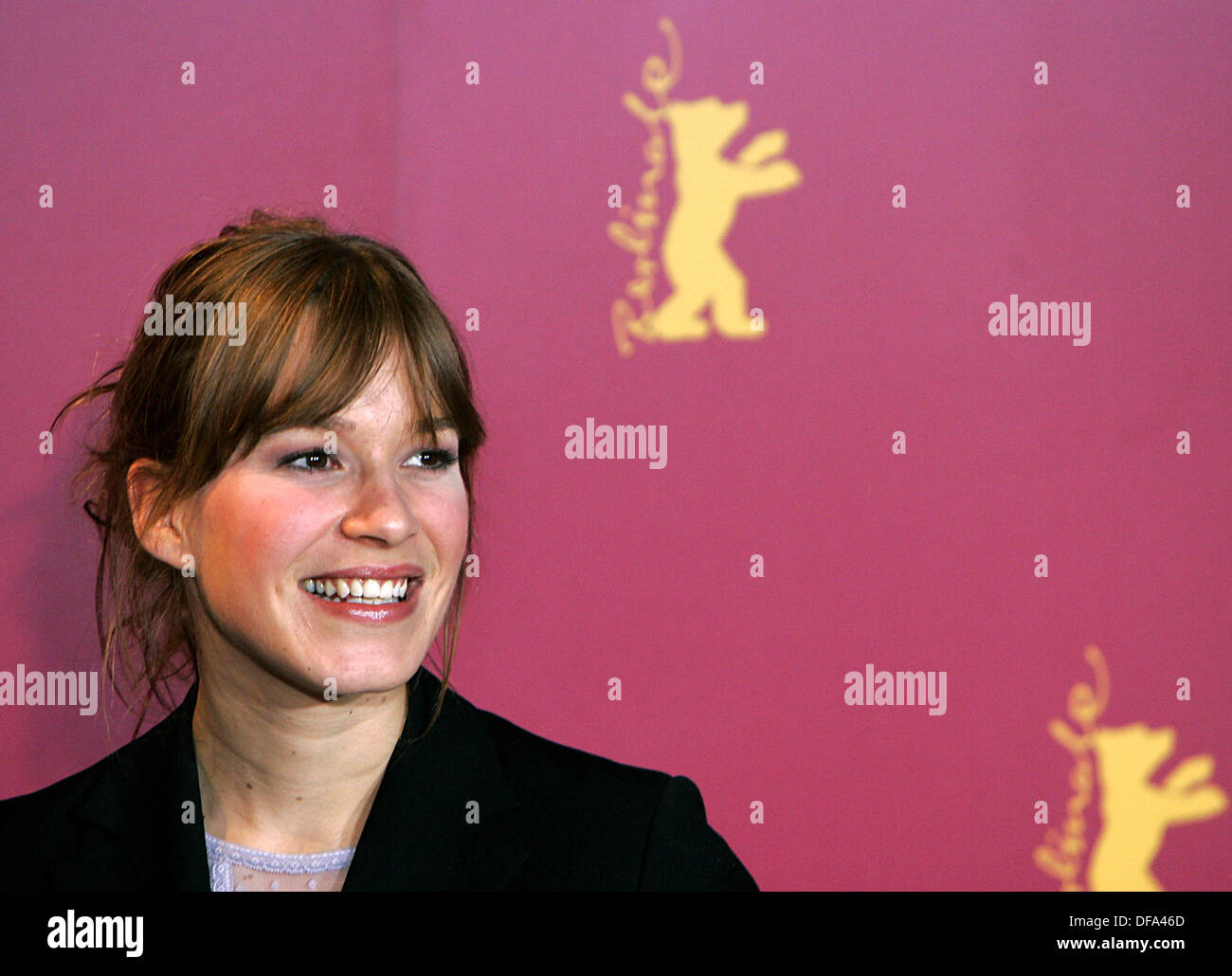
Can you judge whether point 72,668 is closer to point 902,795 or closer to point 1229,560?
point 902,795

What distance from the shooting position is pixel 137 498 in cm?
133

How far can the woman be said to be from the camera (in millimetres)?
1180

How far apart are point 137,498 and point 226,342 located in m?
0.26

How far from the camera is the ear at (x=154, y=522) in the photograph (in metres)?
1.28

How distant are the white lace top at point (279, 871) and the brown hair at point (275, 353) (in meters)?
0.18

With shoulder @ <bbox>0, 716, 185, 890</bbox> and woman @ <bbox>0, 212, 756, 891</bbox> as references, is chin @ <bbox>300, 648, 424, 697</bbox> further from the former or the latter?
shoulder @ <bbox>0, 716, 185, 890</bbox>

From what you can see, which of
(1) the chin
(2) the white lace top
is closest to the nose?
(1) the chin

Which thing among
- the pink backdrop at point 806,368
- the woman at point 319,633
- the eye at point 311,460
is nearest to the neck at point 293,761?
the woman at point 319,633

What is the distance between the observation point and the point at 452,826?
4.10 ft

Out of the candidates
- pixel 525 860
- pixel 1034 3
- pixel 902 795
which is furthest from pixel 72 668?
pixel 1034 3

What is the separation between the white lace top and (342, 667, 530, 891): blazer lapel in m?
0.04

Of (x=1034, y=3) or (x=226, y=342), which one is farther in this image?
(x=1034, y=3)

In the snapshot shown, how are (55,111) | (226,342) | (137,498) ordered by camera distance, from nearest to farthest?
1. (226,342)
2. (137,498)
3. (55,111)

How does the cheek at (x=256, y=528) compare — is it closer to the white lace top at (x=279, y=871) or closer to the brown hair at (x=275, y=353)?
the brown hair at (x=275, y=353)
